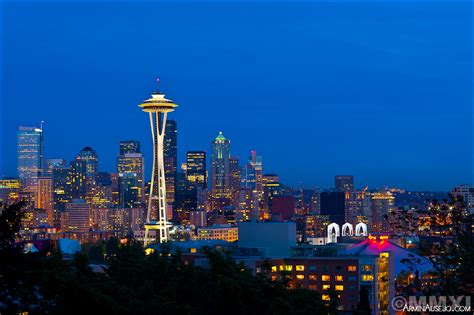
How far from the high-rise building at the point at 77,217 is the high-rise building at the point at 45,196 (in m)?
6.46

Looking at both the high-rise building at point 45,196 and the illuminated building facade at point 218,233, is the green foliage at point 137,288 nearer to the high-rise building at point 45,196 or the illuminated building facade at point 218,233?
the illuminated building facade at point 218,233

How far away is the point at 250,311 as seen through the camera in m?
21.9

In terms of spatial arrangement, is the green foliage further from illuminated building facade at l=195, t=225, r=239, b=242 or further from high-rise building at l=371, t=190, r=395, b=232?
high-rise building at l=371, t=190, r=395, b=232

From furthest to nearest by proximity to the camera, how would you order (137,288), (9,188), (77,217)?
(9,188) → (77,217) → (137,288)

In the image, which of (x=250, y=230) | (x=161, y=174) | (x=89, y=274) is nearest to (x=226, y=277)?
(x=89, y=274)

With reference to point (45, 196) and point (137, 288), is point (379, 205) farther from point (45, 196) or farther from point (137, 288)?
point (137, 288)

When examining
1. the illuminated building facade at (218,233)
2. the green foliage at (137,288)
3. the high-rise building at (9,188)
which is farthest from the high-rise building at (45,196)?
the green foliage at (137,288)

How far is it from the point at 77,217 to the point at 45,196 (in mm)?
15559

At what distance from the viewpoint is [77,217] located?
180 m

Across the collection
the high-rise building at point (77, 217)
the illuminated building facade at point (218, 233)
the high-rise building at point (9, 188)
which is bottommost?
the illuminated building facade at point (218, 233)

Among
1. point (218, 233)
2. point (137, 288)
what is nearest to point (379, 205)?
point (218, 233)

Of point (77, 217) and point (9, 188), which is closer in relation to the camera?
point (77, 217)

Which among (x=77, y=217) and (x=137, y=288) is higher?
(x=77, y=217)

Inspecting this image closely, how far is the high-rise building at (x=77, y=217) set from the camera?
580ft
